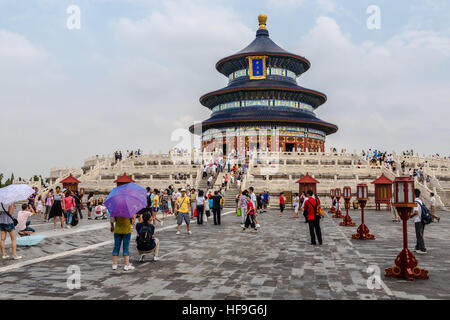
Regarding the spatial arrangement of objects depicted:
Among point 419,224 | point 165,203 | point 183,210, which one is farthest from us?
point 165,203

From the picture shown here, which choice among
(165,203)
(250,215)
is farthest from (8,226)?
(165,203)

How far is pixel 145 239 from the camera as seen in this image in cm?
900

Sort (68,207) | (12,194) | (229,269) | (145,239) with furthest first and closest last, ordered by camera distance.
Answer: (68,207) < (12,194) < (145,239) < (229,269)

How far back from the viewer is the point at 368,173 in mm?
32125

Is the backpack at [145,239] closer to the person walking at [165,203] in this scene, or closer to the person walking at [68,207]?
the person walking at [68,207]

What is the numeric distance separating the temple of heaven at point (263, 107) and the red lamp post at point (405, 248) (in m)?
40.8

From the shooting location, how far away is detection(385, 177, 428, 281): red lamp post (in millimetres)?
7152

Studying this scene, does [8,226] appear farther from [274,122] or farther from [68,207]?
[274,122]

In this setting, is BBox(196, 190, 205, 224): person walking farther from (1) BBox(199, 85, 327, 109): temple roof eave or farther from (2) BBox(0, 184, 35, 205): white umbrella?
(1) BBox(199, 85, 327, 109): temple roof eave

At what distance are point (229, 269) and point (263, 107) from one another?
4517 cm
